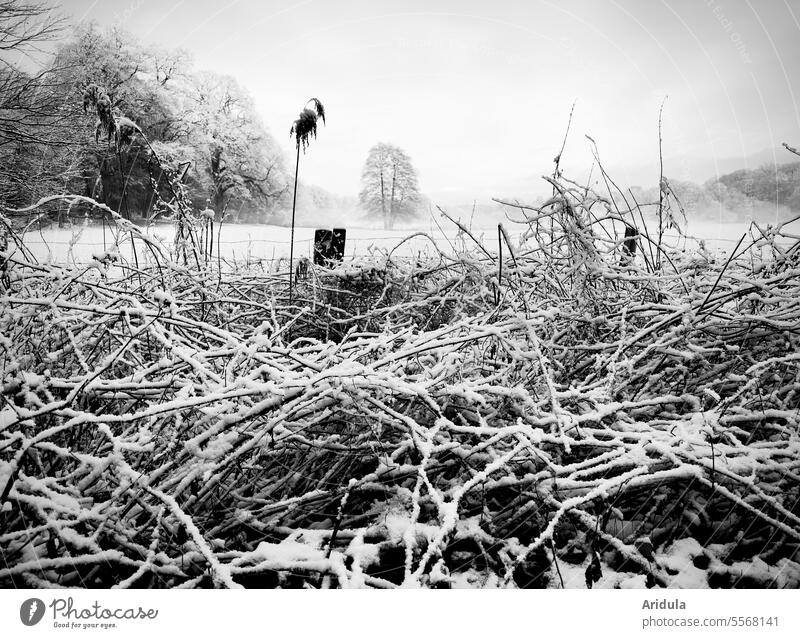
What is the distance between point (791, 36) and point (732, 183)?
772 millimetres

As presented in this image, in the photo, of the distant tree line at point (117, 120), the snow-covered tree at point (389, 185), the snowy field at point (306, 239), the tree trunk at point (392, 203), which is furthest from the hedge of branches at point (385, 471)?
the snow-covered tree at point (389, 185)

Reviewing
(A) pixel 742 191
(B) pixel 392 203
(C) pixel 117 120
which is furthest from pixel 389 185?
(A) pixel 742 191

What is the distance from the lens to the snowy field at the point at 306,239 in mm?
2410

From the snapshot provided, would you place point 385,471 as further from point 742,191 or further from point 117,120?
point 117,120

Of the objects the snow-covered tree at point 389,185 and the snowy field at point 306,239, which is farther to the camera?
the snow-covered tree at point 389,185

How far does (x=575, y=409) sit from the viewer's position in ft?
4.72

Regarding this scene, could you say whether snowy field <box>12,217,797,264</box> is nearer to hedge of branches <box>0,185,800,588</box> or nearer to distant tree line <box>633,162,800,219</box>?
distant tree line <box>633,162,800,219</box>

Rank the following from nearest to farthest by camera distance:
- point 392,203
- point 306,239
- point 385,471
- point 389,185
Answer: point 385,471, point 306,239, point 392,203, point 389,185

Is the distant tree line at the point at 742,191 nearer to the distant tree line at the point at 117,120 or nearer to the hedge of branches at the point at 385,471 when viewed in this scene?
the hedge of branches at the point at 385,471

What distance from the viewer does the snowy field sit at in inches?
94.9

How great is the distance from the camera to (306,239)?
3814 mm

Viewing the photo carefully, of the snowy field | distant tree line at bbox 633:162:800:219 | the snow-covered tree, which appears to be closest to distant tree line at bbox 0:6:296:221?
the snowy field

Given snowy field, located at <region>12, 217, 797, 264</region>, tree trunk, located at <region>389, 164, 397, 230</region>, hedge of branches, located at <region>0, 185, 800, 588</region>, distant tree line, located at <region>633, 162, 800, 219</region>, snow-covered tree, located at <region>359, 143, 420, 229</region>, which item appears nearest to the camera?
hedge of branches, located at <region>0, 185, 800, 588</region>
